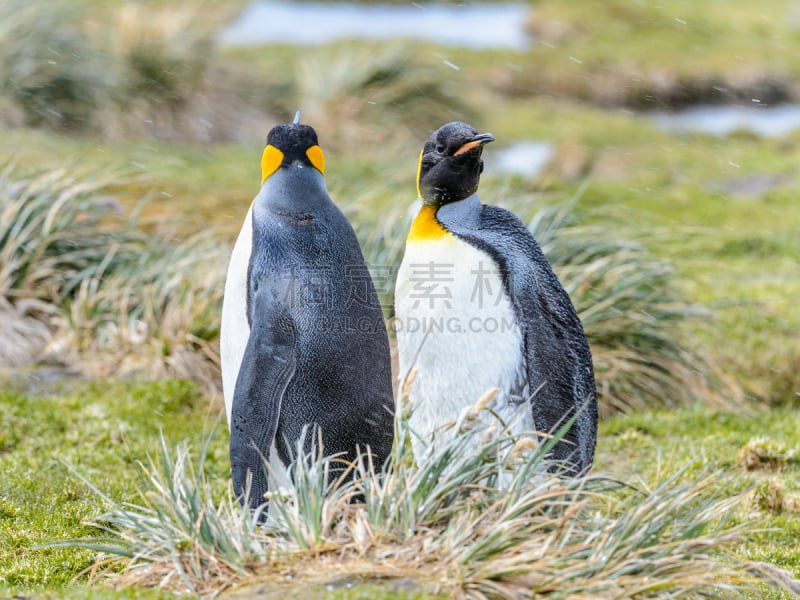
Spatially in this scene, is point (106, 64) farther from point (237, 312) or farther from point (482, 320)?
point (482, 320)

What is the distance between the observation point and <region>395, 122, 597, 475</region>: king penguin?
3.78 metres

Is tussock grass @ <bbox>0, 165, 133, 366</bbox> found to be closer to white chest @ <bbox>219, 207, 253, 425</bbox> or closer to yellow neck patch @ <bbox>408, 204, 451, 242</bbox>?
white chest @ <bbox>219, 207, 253, 425</bbox>

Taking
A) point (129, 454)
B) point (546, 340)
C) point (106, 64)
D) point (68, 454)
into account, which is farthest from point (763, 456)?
point (106, 64)

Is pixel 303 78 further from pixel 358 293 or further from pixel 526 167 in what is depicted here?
pixel 358 293

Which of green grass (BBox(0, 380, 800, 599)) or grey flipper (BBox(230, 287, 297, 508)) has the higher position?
grey flipper (BBox(230, 287, 297, 508))

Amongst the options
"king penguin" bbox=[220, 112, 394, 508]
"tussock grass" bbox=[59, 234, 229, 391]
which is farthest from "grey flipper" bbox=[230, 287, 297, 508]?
"tussock grass" bbox=[59, 234, 229, 391]

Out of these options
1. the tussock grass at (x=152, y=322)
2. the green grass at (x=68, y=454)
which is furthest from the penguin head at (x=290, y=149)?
the tussock grass at (x=152, y=322)

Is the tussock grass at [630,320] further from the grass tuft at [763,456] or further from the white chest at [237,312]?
the white chest at [237,312]

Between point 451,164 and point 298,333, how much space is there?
83 cm

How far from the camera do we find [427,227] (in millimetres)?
3895

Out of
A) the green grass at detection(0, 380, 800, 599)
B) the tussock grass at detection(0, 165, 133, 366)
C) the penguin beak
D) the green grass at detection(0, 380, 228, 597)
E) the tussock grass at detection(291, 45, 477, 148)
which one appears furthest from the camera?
the tussock grass at detection(291, 45, 477, 148)

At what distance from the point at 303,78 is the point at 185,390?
27.8 feet

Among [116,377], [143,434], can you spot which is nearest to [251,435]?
[143,434]

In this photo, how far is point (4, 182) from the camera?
7.48m
